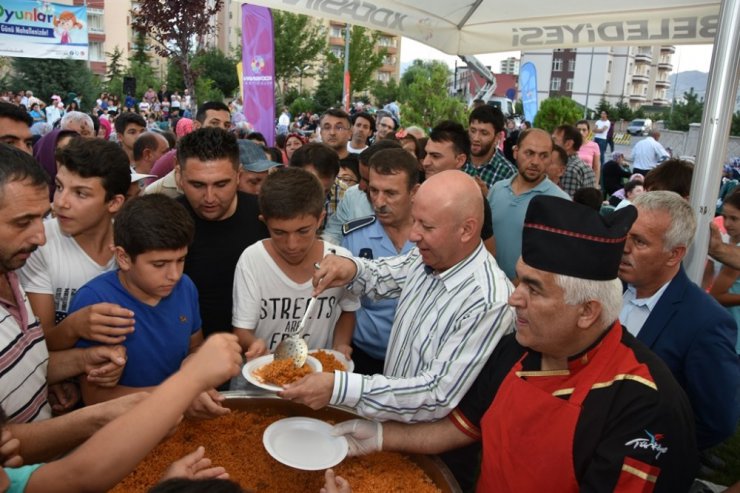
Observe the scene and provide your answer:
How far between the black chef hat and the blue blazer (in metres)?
0.94

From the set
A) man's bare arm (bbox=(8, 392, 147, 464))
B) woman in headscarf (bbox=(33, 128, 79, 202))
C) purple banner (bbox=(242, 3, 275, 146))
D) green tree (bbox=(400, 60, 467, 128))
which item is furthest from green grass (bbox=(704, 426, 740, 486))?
green tree (bbox=(400, 60, 467, 128))

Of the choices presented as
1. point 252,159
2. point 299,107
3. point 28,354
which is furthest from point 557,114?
point 299,107

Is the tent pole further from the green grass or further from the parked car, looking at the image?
the parked car

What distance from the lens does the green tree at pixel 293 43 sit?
3388 centimetres

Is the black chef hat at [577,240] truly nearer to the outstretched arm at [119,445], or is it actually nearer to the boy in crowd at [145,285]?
the outstretched arm at [119,445]

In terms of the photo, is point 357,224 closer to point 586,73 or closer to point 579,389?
point 579,389

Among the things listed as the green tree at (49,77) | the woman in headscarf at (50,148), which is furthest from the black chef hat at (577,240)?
the green tree at (49,77)

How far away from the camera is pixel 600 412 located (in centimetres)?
164

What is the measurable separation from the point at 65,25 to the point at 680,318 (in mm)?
26525

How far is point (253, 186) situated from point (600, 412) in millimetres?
3413

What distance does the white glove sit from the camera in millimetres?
2113

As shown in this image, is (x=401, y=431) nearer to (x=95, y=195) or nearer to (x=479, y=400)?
(x=479, y=400)

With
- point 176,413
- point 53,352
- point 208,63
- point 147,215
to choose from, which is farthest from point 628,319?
point 208,63

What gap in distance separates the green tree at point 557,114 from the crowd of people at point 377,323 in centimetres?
1280
